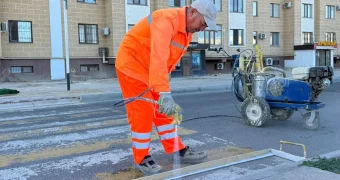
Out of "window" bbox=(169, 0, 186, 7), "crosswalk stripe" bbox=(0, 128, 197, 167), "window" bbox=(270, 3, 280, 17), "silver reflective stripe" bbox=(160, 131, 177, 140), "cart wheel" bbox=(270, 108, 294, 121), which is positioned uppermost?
"window" bbox=(270, 3, 280, 17)

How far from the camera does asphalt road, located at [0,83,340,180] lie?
14.7ft

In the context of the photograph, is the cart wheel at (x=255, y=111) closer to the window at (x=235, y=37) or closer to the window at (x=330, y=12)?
the window at (x=235, y=37)

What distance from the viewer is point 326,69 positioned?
251 inches

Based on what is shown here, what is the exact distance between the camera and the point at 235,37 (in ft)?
102

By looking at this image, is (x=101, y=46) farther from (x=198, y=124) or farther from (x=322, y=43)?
(x=322, y=43)

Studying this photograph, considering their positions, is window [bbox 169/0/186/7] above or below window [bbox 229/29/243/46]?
above

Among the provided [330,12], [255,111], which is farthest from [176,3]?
[255,111]

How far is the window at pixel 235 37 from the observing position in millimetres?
30800

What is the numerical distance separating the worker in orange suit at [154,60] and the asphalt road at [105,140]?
43 centimetres

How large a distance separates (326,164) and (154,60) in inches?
92.7

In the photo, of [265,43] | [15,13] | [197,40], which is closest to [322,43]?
[265,43]

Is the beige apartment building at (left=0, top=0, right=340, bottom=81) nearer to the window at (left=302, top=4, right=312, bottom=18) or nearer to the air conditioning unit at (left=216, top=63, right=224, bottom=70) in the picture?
the air conditioning unit at (left=216, top=63, right=224, bottom=70)

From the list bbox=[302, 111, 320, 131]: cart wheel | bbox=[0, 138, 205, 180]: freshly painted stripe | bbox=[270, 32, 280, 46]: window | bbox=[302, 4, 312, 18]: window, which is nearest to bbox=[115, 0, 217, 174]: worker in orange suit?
bbox=[0, 138, 205, 180]: freshly painted stripe

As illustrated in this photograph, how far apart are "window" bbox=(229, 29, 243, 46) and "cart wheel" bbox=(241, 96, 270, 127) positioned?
963 inches
